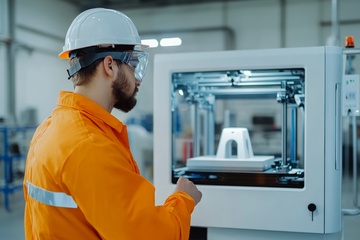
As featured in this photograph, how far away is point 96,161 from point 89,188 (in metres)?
0.07

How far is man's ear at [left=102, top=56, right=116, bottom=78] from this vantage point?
1.21m

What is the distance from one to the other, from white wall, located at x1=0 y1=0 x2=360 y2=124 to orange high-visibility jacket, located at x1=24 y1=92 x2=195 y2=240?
557 cm

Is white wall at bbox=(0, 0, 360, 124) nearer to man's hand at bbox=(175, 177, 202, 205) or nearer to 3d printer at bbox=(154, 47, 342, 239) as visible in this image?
3d printer at bbox=(154, 47, 342, 239)

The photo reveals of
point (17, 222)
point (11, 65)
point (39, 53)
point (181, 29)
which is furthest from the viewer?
point (181, 29)

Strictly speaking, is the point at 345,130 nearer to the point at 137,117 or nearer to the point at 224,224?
the point at 137,117

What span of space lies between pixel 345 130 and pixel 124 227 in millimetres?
6887

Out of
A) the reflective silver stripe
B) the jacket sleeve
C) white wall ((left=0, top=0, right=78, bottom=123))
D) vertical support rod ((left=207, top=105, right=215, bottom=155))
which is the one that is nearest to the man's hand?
the jacket sleeve

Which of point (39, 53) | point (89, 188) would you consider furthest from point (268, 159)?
point (39, 53)

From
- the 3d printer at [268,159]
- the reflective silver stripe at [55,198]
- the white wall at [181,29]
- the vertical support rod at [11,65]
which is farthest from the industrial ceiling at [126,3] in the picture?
the reflective silver stripe at [55,198]

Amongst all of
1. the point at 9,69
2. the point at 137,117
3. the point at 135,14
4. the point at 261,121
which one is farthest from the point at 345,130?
the point at 9,69

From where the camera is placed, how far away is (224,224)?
1.74 m

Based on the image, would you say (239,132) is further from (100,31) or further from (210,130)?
(100,31)

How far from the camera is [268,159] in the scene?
1922 mm

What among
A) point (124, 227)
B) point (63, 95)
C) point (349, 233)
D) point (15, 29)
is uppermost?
point (15, 29)
